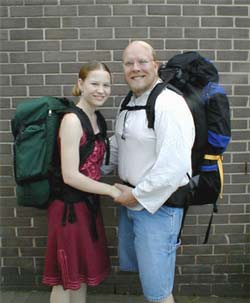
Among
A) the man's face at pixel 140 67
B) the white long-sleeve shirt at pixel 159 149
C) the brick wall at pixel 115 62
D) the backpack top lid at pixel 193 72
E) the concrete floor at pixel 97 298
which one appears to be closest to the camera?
the white long-sleeve shirt at pixel 159 149

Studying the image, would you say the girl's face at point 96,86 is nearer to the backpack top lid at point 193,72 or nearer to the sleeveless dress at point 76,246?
the sleeveless dress at point 76,246

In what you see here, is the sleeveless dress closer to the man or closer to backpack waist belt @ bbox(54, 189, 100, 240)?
backpack waist belt @ bbox(54, 189, 100, 240)

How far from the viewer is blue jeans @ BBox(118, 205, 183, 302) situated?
2750mm

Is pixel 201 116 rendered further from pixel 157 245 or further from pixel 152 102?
pixel 157 245

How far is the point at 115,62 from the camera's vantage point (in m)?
3.68

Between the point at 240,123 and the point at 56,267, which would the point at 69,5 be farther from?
the point at 56,267

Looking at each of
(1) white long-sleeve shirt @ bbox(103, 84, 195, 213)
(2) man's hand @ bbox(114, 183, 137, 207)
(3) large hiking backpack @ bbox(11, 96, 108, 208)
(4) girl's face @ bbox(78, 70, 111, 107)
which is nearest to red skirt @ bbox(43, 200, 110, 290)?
(3) large hiking backpack @ bbox(11, 96, 108, 208)

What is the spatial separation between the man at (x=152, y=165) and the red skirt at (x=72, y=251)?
0.95 feet

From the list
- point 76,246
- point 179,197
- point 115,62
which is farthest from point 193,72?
point 76,246

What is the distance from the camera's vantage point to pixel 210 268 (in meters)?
3.97

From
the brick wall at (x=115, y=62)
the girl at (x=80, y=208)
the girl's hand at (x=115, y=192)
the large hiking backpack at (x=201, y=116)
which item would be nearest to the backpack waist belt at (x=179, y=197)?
the large hiking backpack at (x=201, y=116)

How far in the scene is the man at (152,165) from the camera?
2.59m

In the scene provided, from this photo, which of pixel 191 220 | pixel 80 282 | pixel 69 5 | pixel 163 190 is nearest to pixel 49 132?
pixel 163 190

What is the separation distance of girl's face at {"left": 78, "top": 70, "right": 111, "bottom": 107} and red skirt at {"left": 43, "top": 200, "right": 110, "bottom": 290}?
2.27ft
